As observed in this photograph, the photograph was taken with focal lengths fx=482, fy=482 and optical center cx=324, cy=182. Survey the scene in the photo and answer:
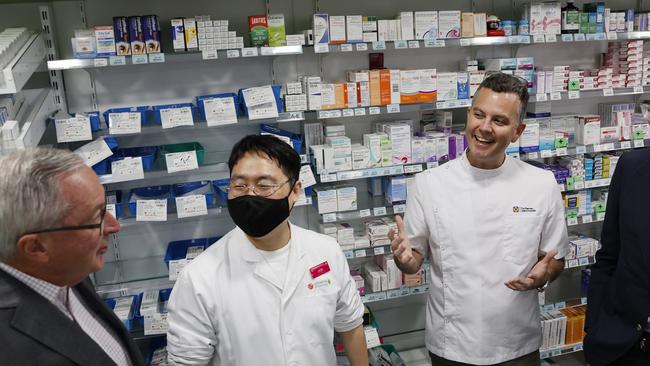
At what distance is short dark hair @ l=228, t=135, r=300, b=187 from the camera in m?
1.80

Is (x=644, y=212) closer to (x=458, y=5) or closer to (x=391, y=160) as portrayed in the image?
(x=391, y=160)

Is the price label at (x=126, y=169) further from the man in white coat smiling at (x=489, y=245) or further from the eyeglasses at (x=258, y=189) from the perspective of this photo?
the man in white coat smiling at (x=489, y=245)

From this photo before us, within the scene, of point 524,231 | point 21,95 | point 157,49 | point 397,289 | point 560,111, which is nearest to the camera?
point 524,231

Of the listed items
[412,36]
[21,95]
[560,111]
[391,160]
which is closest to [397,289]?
[391,160]

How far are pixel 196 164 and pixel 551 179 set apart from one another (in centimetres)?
210

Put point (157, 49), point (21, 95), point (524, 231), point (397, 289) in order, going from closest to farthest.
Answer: point (524, 231) < point (21, 95) < point (157, 49) < point (397, 289)

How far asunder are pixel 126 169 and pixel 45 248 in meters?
2.03

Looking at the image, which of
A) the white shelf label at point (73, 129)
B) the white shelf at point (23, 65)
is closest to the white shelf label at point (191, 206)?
the white shelf label at point (73, 129)

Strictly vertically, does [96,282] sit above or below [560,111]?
below

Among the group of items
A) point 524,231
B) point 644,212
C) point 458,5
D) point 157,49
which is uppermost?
point 458,5

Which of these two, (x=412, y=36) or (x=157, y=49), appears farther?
(x=412, y=36)

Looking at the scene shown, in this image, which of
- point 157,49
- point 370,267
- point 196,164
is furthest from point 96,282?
point 370,267

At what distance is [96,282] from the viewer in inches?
137

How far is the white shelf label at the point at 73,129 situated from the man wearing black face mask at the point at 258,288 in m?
1.59
